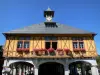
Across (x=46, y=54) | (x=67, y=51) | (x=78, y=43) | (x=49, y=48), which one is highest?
(x=78, y=43)

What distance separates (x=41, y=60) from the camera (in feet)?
55.4

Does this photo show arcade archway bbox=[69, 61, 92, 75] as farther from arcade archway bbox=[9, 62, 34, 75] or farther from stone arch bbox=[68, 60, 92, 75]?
arcade archway bbox=[9, 62, 34, 75]

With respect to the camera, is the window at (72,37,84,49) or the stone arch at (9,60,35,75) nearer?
the stone arch at (9,60,35,75)

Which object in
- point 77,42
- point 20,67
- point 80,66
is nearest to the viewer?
point 77,42

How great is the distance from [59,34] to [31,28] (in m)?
4.23

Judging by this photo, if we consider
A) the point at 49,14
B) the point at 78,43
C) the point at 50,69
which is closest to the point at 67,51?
the point at 78,43

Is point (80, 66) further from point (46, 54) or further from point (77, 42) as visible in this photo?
point (46, 54)

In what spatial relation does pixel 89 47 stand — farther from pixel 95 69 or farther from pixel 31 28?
pixel 31 28

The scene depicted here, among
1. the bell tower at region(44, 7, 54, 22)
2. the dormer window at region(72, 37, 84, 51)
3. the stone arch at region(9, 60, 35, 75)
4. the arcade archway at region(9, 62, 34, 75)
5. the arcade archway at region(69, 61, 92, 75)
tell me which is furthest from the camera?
the bell tower at region(44, 7, 54, 22)

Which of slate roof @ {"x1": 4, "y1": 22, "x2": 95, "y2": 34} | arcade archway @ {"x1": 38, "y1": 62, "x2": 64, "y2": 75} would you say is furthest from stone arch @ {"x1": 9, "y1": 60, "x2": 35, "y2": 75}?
slate roof @ {"x1": 4, "y1": 22, "x2": 95, "y2": 34}

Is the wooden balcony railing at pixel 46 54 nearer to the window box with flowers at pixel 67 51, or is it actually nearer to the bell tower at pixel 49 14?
the window box with flowers at pixel 67 51

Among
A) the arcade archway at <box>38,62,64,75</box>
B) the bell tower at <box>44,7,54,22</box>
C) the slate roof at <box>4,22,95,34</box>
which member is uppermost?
the bell tower at <box>44,7,54,22</box>

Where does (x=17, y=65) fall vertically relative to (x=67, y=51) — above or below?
below

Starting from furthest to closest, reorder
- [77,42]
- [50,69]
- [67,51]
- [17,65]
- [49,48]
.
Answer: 1. [50,69]
2. [17,65]
3. [77,42]
4. [49,48]
5. [67,51]
